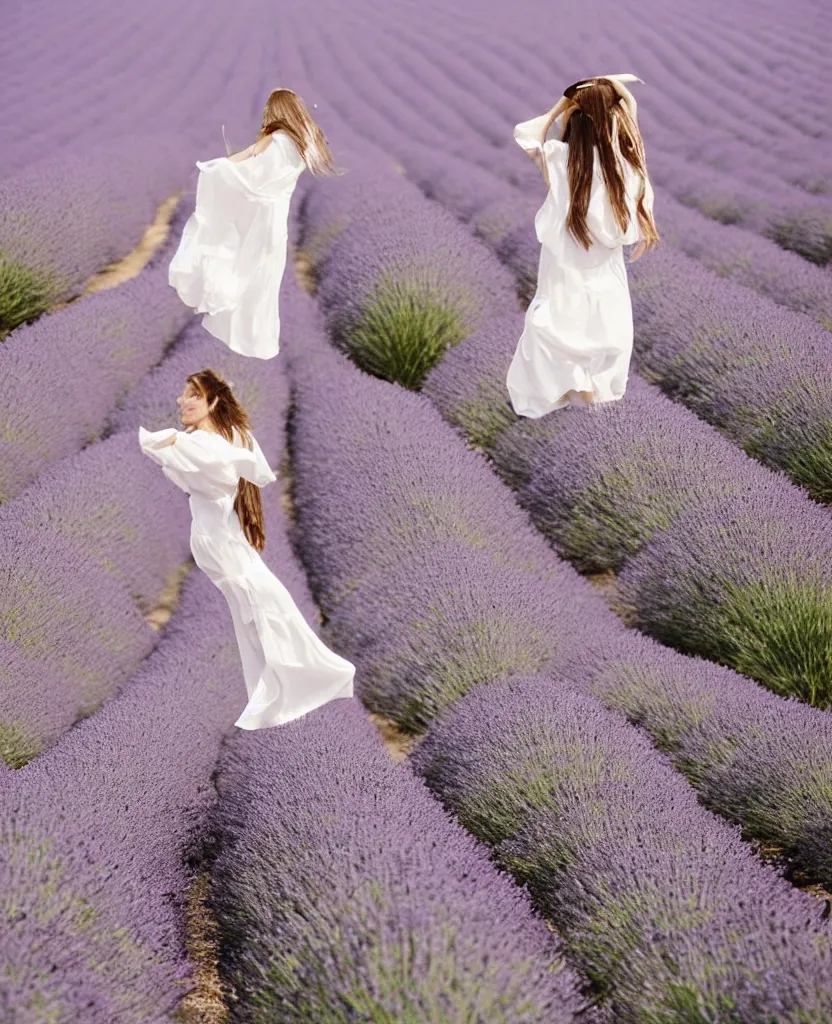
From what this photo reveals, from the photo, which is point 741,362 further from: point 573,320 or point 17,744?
point 17,744

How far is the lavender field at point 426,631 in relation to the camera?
6.57 ft

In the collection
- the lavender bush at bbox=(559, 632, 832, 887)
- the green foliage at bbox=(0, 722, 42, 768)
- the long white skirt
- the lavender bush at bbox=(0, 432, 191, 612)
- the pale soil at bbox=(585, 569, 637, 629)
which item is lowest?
the pale soil at bbox=(585, 569, 637, 629)

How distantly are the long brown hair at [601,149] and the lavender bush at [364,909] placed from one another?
5.21 feet

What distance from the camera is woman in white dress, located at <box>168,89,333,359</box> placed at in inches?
145

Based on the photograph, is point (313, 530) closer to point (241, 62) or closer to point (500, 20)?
point (241, 62)

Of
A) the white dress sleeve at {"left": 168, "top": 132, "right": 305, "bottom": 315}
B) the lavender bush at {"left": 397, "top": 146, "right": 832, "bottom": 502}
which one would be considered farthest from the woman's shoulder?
the lavender bush at {"left": 397, "top": 146, "right": 832, "bottom": 502}

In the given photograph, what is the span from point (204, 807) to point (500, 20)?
27.6 feet

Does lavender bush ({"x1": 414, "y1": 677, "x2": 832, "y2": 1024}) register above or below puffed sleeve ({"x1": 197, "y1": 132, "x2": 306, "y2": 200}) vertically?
below

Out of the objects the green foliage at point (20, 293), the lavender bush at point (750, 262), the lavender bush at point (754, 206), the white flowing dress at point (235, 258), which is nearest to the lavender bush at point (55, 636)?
the white flowing dress at point (235, 258)

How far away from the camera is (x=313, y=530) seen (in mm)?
3811

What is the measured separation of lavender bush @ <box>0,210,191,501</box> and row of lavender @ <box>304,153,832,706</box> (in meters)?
0.80

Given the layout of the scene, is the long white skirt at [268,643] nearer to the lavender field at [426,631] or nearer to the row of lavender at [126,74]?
the lavender field at [426,631]

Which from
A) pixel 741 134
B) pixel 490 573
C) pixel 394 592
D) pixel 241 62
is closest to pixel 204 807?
pixel 394 592

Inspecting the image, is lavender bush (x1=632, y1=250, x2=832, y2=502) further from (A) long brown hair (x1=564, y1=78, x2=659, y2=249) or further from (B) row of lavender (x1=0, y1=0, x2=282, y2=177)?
(B) row of lavender (x1=0, y1=0, x2=282, y2=177)
